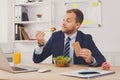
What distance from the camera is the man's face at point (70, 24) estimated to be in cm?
256

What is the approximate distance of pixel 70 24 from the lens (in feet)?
8.47

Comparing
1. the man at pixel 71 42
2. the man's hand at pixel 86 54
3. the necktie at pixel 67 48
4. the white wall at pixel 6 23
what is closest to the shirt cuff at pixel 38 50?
the man at pixel 71 42

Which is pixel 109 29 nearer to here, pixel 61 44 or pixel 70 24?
pixel 70 24

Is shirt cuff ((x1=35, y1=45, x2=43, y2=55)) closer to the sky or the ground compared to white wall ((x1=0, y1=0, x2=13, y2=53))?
closer to the ground

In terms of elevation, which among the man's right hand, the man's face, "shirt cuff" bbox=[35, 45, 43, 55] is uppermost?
the man's face

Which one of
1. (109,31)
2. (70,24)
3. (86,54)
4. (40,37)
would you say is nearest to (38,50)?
(40,37)

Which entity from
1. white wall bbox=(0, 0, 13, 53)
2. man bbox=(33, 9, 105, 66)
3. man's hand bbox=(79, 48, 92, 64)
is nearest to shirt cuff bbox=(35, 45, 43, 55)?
man bbox=(33, 9, 105, 66)

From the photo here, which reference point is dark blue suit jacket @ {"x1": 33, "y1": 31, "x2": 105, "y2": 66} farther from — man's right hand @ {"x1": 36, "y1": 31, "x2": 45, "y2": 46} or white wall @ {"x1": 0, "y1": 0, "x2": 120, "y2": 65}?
white wall @ {"x1": 0, "y1": 0, "x2": 120, "y2": 65}

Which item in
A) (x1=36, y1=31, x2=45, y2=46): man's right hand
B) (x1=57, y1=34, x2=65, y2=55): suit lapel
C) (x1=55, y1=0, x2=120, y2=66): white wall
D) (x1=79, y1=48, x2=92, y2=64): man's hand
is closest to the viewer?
(x1=79, y1=48, x2=92, y2=64): man's hand

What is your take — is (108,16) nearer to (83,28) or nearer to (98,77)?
(83,28)

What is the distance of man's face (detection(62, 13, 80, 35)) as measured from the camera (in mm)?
2562

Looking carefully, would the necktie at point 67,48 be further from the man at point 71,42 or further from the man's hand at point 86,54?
the man's hand at point 86,54

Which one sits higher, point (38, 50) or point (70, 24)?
point (70, 24)

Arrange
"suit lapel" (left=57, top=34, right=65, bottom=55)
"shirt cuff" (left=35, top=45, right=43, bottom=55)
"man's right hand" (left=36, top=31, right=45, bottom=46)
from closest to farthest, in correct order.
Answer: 1. "man's right hand" (left=36, top=31, right=45, bottom=46)
2. "shirt cuff" (left=35, top=45, right=43, bottom=55)
3. "suit lapel" (left=57, top=34, right=65, bottom=55)
